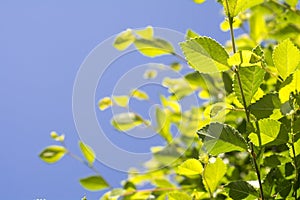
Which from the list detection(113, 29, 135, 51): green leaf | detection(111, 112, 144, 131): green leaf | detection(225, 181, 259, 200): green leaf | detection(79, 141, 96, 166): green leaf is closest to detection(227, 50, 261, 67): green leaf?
detection(225, 181, 259, 200): green leaf

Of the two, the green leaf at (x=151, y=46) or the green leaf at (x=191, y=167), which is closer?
the green leaf at (x=191, y=167)

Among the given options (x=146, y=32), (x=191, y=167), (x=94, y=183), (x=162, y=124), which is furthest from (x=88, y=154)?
(x=191, y=167)

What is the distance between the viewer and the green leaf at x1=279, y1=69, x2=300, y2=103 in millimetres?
596

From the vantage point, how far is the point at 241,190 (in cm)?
62

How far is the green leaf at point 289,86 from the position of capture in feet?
1.95

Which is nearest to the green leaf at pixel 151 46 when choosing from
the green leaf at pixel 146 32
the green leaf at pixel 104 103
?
the green leaf at pixel 146 32

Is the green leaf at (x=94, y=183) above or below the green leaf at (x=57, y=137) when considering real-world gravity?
below

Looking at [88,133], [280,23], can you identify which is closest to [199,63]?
[88,133]

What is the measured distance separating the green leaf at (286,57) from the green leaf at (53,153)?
35.1 inches

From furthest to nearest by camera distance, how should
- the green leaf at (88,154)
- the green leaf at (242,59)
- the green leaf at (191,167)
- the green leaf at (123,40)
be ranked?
the green leaf at (88,154) < the green leaf at (123,40) < the green leaf at (191,167) < the green leaf at (242,59)

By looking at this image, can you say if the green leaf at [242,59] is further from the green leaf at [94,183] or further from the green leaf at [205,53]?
the green leaf at [94,183]

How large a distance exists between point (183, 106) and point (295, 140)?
1.63ft

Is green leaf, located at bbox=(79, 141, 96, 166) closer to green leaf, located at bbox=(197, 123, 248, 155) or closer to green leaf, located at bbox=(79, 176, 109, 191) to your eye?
green leaf, located at bbox=(79, 176, 109, 191)

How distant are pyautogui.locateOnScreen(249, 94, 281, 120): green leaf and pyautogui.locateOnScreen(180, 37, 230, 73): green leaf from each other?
0.07m
